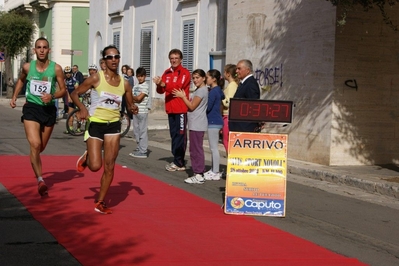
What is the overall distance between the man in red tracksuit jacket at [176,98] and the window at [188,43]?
43.1 ft

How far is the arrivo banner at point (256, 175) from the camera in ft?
31.8

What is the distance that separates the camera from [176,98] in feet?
43.7

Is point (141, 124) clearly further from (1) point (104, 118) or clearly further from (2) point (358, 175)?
(1) point (104, 118)

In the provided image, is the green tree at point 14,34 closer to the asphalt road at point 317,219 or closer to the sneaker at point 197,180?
the asphalt road at point 317,219

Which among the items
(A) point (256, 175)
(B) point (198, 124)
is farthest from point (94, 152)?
(B) point (198, 124)

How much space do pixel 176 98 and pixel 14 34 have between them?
124ft

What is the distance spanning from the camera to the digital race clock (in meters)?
9.84

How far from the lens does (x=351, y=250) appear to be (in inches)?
313

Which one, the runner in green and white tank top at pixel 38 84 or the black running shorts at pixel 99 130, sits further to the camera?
the runner in green and white tank top at pixel 38 84

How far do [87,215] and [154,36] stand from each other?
20.8 meters

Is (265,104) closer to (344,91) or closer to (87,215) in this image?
(87,215)

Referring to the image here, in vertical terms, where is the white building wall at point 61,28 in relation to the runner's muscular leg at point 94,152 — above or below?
above

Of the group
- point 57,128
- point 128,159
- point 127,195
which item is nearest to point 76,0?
point 57,128

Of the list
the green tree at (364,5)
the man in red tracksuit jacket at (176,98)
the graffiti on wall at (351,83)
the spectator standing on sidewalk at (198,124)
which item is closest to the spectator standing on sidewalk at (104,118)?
the spectator standing on sidewalk at (198,124)
